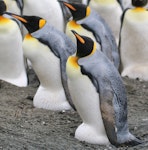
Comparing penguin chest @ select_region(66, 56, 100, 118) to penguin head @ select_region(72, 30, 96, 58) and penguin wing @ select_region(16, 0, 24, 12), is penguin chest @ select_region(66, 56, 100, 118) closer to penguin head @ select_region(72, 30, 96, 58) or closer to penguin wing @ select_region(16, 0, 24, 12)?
penguin head @ select_region(72, 30, 96, 58)

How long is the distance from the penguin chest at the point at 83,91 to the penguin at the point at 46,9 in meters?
2.91

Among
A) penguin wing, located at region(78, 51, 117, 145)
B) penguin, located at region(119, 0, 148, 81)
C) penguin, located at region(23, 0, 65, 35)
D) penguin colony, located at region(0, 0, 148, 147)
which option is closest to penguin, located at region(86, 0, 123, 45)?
penguin colony, located at region(0, 0, 148, 147)

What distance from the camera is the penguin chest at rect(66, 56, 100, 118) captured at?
5320 millimetres

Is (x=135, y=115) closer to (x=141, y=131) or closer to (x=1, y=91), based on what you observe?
(x=141, y=131)

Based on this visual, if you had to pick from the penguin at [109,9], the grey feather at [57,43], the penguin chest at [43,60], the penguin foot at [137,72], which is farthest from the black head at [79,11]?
the penguin at [109,9]

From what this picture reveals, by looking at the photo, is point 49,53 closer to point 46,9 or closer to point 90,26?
point 90,26

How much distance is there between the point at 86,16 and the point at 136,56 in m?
1.00

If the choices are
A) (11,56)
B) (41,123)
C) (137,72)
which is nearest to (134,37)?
(137,72)

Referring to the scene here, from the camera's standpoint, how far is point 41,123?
590 centimetres

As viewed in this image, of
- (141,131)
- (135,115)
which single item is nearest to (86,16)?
(135,115)

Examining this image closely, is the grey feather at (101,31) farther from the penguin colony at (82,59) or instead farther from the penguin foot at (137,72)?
the penguin foot at (137,72)

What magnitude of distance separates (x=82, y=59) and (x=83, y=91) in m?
0.25

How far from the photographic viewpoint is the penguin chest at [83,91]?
17.5ft

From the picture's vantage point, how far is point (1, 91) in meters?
7.07
